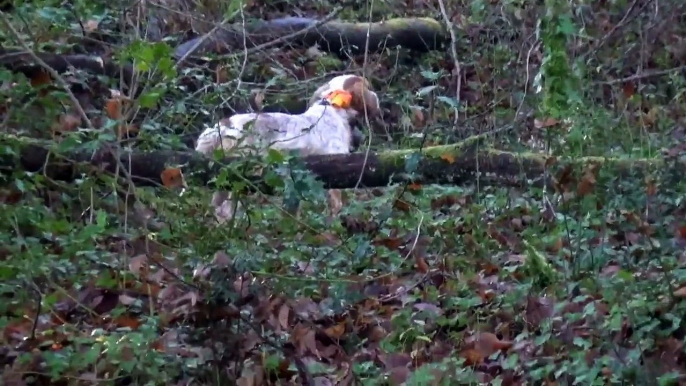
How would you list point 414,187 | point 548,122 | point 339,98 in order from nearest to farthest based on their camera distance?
point 548,122, point 414,187, point 339,98

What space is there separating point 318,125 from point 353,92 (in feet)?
2.74

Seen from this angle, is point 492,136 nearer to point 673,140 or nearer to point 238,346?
point 673,140

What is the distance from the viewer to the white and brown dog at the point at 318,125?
6.08m

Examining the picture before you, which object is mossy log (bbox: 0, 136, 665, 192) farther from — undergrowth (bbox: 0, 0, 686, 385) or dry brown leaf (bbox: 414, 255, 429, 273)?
dry brown leaf (bbox: 414, 255, 429, 273)

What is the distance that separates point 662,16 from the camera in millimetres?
8648

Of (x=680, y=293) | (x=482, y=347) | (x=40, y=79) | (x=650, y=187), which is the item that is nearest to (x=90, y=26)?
(x=40, y=79)

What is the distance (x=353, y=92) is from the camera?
7953 millimetres

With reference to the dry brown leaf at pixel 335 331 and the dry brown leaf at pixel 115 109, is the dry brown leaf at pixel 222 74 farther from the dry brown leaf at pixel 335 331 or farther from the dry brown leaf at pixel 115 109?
the dry brown leaf at pixel 335 331

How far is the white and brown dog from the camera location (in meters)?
6.08

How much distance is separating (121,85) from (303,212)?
1.24m

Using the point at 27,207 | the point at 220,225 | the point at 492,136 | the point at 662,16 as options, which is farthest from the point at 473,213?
the point at 662,16

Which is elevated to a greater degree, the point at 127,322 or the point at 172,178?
the point at 172,178

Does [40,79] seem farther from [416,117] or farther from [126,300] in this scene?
[416,117]

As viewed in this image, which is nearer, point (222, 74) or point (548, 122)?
point (548, 122)
